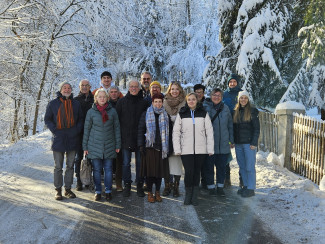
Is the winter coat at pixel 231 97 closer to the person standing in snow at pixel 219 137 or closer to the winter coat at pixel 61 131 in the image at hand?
the person standing in snow at pixel 219 137

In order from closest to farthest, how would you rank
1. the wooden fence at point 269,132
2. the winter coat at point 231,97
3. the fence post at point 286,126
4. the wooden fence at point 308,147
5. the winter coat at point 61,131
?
the winter coat at point 61,131 < the wooden fence at point 308,147 < the winter coat at point 231,97 < the fence post at point 286,126 < the wooden fence at point 269,132

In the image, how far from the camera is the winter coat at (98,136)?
218 inches

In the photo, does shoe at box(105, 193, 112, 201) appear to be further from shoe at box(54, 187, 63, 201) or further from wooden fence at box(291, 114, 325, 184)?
wooden fence at box(291, 114, 325, 184)

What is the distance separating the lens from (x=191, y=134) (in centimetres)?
522

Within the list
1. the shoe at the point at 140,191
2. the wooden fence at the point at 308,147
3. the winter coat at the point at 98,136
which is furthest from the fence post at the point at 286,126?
the winter coat at the point at 98,136

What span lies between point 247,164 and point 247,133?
0.55 meters

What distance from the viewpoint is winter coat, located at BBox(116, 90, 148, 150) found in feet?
18.7

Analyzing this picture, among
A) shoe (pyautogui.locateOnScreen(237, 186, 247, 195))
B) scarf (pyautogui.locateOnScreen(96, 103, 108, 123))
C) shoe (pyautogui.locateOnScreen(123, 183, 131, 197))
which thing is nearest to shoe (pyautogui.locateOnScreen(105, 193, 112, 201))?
shoe (pyautogui.locateOnScreen(123, 183, 131, 197))

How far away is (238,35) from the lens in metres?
12.0

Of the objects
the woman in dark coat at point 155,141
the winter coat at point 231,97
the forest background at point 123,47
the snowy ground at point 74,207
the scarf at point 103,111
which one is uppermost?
the forest background at point 123,47

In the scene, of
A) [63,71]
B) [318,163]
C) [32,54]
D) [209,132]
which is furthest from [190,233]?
[63,71]

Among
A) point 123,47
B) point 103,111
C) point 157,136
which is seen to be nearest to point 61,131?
point 103,111

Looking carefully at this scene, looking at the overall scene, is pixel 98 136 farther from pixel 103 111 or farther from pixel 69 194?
pixel 69 194

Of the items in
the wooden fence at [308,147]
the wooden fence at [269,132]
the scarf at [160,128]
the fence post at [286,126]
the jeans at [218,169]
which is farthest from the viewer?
the wooden fence at [269,132]
